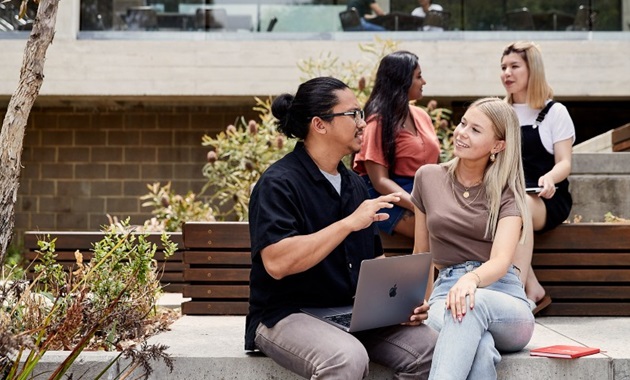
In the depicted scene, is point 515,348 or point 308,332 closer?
point 308,332

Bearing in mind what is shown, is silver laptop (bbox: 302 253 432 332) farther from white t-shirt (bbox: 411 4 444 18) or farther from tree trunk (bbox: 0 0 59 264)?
white t-shirt (bbox: 411 4 444 18)

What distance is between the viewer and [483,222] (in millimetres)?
3664

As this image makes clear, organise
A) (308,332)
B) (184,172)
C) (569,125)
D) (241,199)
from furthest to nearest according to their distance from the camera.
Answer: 1. (184,172)
2. (241,199)
3. (569,125)
4. (308,332)

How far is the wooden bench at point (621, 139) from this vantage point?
8398mm

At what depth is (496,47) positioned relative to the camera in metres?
11.7

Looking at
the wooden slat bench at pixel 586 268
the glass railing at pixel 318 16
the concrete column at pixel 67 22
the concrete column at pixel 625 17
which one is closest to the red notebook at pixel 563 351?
the wooden slat bench at pixel 586 268

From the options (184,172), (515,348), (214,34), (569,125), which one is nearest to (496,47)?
(214,34)

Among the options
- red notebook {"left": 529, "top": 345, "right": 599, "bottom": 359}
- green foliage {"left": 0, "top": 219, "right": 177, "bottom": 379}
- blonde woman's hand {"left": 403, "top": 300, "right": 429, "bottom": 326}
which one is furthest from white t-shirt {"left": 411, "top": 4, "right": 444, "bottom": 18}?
blonde woman's hand {"left": 403, "top": 300, "right": 429, "bottom": 326}

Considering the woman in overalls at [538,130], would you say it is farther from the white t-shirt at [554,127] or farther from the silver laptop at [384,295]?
the silver laptop at [384,295]

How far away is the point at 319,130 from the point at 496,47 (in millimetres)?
8832

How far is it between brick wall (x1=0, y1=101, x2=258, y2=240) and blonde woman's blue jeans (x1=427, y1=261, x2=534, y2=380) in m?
9.73

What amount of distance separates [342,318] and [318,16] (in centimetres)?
906

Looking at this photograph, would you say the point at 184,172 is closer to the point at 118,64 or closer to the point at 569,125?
the point at 118,64

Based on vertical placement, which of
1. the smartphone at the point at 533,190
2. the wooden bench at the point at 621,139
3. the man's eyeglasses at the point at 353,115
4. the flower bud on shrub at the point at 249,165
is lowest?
the smartphone at the point at 533,190
